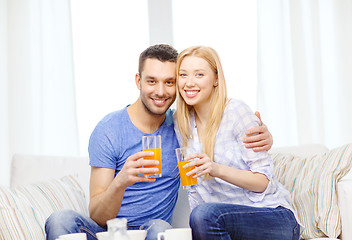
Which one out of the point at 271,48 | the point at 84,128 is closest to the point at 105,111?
the point at 84,128

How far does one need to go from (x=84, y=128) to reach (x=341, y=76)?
222cm

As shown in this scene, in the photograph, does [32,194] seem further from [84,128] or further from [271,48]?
[271,48]

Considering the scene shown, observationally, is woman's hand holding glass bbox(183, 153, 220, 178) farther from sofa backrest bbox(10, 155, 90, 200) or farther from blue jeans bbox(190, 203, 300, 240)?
sofa backrest bbox(10, 155, 90, 200)

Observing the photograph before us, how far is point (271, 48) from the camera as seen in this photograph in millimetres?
4207

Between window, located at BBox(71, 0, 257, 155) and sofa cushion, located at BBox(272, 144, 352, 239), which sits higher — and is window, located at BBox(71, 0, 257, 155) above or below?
above

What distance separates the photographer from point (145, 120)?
2523 millimetres

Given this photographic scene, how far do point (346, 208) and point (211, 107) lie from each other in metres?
0.76

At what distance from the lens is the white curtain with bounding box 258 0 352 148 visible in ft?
13.7

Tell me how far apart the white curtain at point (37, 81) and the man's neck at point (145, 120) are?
1895 mm

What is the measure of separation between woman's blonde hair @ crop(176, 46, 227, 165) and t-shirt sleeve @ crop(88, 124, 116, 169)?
0.35m

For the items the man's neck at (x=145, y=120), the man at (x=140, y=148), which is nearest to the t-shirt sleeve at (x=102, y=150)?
the man at (x=140, y=148)

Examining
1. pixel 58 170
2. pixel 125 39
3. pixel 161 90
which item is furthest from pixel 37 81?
pixel 161 90

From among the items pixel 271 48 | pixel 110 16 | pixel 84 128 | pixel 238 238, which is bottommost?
pixel 238 238

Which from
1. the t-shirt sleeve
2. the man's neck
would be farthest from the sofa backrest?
the man's neck
